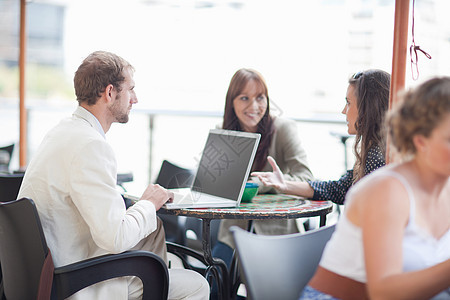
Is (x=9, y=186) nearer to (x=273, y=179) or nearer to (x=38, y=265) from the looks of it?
(x=38, y=265)

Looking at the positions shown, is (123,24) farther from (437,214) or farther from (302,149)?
(437,214)

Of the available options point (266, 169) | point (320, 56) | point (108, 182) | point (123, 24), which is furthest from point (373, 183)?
point (123, 24)

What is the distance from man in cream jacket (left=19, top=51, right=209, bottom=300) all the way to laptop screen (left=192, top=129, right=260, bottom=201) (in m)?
0.44

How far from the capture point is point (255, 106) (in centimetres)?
287

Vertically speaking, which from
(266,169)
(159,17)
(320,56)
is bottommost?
(266,169)

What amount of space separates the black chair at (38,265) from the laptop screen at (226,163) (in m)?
0.55

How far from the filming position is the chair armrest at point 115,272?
1627 millimetres

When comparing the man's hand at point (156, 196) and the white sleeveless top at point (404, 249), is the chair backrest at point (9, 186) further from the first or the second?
the white sleeveless top at point (404, 249)

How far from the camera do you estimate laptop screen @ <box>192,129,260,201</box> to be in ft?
7.25

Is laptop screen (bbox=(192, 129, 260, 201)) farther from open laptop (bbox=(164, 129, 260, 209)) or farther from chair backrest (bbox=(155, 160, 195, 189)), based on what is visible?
chair backrest (bbox=(155, 160, 195, 189))

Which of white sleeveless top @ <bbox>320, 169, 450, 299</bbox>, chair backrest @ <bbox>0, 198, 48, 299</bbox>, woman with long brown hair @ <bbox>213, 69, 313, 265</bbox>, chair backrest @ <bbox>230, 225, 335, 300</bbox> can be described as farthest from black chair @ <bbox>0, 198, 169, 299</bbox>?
woman with long brown hair @ <bbox>213, 69, 313, 265</bbox>

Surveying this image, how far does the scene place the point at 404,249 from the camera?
1211 millimetres

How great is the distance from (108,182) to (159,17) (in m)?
6.37

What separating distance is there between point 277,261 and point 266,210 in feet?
2.17
